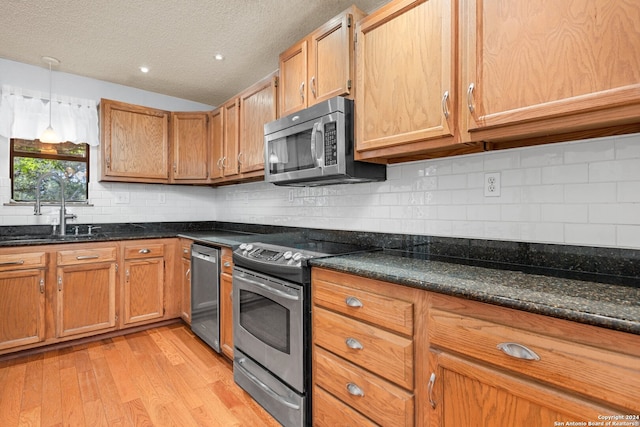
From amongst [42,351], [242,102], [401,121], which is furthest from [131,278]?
[401,121]

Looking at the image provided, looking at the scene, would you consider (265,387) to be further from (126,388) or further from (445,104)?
(445,104)

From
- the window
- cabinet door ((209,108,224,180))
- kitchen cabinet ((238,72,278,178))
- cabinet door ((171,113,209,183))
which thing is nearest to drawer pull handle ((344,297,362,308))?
kitchen cabinet ((238,72,278,178))

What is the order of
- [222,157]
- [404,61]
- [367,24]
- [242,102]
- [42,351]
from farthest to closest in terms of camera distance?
[222,157] < [242,102] < [42,351] < [367,24] < [404,61]

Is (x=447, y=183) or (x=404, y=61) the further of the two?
(x=447, y=183)

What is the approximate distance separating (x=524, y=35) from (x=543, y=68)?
0.15m

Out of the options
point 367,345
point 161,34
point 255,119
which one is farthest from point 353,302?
point 161,34

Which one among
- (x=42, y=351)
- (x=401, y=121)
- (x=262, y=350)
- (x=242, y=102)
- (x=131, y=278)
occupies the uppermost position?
(x=242, y=102)

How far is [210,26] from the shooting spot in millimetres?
2336

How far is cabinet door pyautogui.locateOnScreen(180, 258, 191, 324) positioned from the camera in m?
3.09

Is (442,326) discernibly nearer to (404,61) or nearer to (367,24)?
(404,61)

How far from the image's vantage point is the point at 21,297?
256cm

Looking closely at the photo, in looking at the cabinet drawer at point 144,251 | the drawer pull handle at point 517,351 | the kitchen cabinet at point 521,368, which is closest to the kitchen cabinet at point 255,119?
the cabinet drawer at point 144,251

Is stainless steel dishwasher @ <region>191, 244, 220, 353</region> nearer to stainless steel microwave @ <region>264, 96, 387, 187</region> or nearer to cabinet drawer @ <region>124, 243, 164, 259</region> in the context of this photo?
cabinet drawer @ <region>124, 243, 164, 259</region>

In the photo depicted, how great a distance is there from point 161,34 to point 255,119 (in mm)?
895
